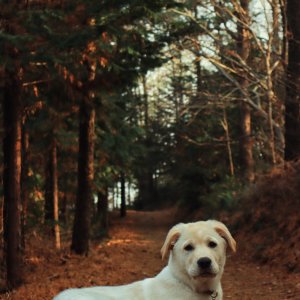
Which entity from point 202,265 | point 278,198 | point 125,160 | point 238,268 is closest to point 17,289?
point 238,268

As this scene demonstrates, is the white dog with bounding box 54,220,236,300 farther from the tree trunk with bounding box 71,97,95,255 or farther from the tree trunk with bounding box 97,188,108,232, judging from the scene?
the tree trunk with bounding box 97,188,108,232

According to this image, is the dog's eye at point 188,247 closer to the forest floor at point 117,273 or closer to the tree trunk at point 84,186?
the forest floor at point 117,273

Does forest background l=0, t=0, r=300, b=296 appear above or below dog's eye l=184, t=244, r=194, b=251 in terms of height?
A: above

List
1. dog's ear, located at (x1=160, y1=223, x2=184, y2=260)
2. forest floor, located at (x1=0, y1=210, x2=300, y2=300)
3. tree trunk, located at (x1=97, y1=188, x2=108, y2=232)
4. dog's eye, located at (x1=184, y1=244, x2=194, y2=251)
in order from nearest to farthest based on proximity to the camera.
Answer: dog's eye, located at (x1=184, y1=244, x2=194, y2=251), dog's ear, located at (x1=160, y1=223, x2=184, y2=260), forest floor, located at (x1=0, y1=210, x2=300, y2=300), tree trunk, located at (x1=97, y1=188, x2=108, y2=232)

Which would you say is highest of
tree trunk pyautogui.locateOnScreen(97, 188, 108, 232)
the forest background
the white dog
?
the forest background

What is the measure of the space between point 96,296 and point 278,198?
10364 millimetres

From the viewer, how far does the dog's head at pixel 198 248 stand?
4.45 m

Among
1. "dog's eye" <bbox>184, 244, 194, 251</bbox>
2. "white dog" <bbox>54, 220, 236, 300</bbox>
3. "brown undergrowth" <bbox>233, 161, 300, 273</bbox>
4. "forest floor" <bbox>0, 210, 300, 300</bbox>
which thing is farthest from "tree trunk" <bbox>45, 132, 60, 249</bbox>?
"dog's eye" <bbox>184, 244, 194, 251</bbox>

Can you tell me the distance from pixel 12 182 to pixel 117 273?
12.4ft

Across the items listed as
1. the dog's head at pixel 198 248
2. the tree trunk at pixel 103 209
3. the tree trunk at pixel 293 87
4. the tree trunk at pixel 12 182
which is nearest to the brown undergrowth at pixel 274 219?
the tree trunk at pixel 293 87

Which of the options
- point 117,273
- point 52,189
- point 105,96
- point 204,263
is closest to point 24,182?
point 117,273

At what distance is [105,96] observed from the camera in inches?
642

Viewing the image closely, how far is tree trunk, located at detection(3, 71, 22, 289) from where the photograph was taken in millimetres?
10477

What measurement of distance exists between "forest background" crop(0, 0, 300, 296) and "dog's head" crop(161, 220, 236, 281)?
17.1 ft
